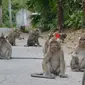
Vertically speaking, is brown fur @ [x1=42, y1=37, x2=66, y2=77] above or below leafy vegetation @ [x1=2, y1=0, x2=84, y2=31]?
below

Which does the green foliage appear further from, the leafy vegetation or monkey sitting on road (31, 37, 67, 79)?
monkey sitting on road (31, 37, 67, 79)

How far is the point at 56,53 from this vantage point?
11.2 meters

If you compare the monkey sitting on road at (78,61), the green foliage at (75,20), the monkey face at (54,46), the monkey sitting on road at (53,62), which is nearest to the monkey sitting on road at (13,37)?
the green foliage at (75,20)

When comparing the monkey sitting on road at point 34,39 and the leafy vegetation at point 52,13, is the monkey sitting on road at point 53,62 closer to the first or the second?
the monkey sitting on road at point 34,39

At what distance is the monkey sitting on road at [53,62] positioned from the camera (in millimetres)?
Answer: 11000

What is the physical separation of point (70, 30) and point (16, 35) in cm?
630

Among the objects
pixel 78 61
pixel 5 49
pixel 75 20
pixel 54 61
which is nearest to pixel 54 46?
pixel 54 61

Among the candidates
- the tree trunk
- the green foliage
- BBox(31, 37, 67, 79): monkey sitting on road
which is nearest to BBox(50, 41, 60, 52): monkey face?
BBox(31, 37, 67, 79): monkey sitting on road

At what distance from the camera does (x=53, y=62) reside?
11.4m

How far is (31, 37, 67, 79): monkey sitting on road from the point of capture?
11000 millimetres

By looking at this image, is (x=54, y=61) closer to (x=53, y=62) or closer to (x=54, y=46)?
(x=53, y=62)

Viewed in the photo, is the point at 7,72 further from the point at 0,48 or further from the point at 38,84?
the point at 0,48

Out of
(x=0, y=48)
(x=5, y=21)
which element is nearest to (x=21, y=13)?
(x=5, y=21)

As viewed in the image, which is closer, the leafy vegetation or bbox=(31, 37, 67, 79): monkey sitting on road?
bbox=(31, 37, 67, 79): monkey sitting on road
